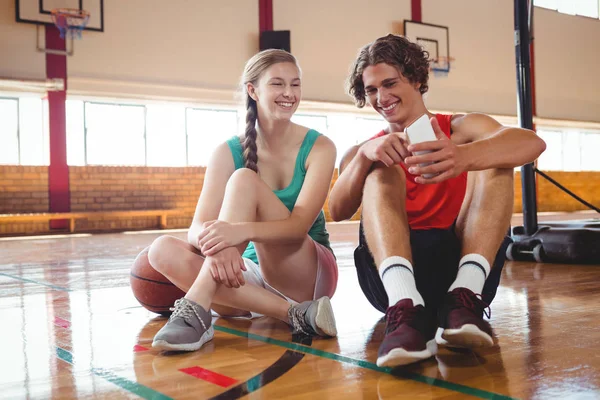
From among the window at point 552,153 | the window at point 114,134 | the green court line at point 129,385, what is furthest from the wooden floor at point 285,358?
the window at point 552,153

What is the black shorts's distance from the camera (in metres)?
1.66

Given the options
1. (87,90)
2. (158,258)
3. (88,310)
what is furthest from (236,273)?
(87,90)

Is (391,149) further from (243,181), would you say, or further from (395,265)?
(243,181)

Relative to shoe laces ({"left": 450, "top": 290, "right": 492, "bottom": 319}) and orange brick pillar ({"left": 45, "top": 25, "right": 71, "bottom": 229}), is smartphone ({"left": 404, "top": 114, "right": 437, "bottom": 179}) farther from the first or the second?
orange brick pillar ({"left": 45, "top": 25, "right": 71, "bottom": 229})

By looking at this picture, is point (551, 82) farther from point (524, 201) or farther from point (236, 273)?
point (236, 273)

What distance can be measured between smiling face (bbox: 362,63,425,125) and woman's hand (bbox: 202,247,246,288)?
0.58 meters

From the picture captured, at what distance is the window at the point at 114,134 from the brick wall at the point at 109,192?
0.17 m

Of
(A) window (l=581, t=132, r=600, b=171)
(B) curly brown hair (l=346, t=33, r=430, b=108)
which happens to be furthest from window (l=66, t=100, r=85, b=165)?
(A) window (l=581, t=132, r=600, b=171)

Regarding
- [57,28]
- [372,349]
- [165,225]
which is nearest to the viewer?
[372,349]

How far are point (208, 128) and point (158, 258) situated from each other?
24.8ft

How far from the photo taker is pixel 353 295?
2.58 meters

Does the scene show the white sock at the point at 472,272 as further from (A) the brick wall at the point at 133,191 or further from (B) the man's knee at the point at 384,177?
(A) the brick wall at the point at 133,191

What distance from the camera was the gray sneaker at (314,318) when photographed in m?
1.73

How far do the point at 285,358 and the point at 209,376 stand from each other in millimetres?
215
